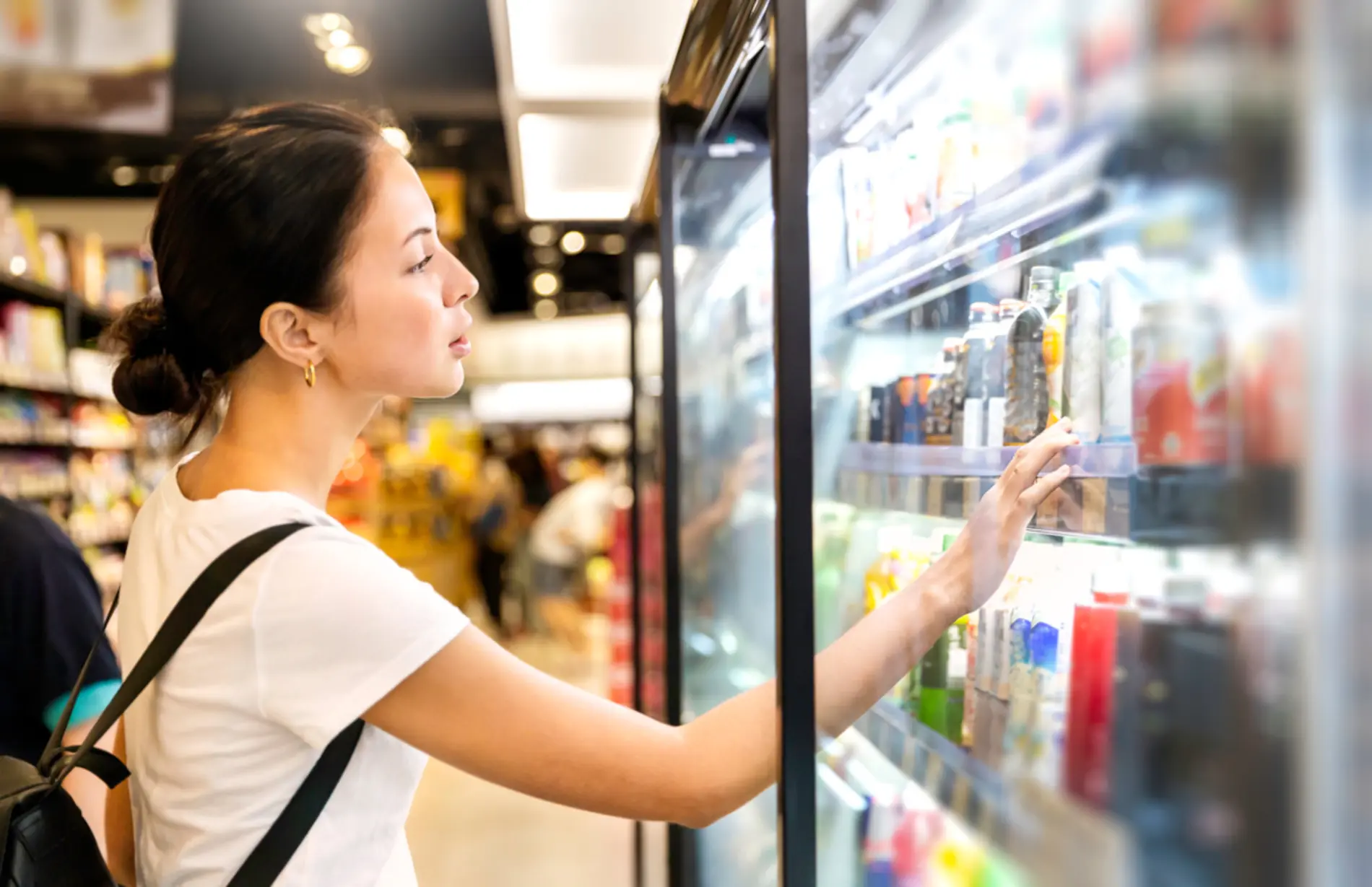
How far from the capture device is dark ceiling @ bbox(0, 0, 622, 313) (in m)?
6.76

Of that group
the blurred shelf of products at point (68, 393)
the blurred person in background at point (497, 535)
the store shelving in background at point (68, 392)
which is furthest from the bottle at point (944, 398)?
the blurred person in background at point (497, 535)

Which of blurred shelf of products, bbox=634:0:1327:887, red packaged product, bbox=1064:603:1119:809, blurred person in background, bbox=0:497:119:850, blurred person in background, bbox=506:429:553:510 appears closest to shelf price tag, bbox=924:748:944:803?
blurred shelf of products, bbox=634:0:1327:887

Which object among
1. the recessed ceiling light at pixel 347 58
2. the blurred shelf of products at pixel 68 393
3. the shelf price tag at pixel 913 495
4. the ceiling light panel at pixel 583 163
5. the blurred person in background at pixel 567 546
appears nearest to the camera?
the shelf price tag at pixel 913 495

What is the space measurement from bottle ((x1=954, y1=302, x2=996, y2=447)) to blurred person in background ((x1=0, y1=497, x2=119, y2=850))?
51.1 inches

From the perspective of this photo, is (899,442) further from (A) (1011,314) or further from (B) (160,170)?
(B) (160,170)

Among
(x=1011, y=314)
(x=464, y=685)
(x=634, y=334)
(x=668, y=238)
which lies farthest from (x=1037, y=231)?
(x=634, y=334)

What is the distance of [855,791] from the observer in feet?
5.35

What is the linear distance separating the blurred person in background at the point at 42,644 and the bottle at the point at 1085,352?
1431 millimetres

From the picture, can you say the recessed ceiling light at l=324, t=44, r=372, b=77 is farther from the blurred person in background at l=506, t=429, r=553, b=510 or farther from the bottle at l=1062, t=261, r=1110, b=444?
the bottle at l=1062, t=261, r=1110, b=444

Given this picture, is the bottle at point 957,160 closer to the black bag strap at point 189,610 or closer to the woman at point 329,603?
the woman at point 329,603

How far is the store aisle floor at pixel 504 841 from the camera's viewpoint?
433 cm

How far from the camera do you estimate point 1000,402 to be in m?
1.16

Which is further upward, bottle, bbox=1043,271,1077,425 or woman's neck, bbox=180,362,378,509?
bottle, bbox=1043,271,1077,425

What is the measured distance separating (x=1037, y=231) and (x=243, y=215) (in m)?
0.77
